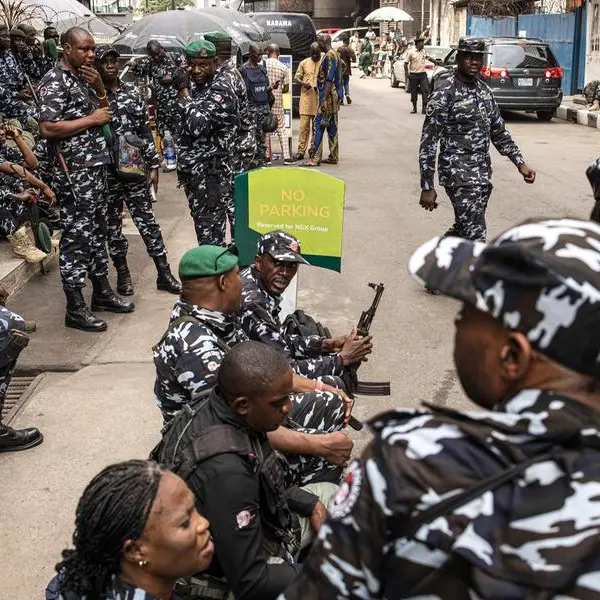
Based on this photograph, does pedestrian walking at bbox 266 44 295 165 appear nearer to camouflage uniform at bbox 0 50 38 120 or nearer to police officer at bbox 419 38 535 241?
camouflage uniform at bbox 0 50 38 120

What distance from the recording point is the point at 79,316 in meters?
6.14

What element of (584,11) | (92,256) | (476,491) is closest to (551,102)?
(584,11)

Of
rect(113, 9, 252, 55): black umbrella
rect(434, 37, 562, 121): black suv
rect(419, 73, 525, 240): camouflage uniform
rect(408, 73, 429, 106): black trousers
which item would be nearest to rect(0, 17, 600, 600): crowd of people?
rect(419, 73, 525, 240): camouflage uniform

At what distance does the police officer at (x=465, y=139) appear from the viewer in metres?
6.58

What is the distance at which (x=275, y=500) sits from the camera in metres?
2.59

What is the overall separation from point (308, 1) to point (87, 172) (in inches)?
1926

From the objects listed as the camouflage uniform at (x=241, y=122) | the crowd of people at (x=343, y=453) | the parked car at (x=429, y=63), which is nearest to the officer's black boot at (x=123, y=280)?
the camouflage uniform at (x=241, y=122)

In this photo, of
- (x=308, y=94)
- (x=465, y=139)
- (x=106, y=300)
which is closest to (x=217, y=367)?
(x=106, y=300)

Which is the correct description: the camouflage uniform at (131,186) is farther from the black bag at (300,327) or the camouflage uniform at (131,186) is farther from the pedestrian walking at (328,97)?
the pedestrian walking at (328,97)

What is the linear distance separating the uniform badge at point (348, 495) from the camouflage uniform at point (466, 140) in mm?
5580

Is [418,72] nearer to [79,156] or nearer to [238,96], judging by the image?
[238,96]

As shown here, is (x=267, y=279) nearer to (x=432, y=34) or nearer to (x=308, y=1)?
(x=432, y=34)

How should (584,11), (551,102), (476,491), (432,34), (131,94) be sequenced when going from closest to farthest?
1. (476,491)
2. (131,94)
3. (551,102)
4. (584,11)
5. (432,34)

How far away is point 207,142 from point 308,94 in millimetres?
6600
